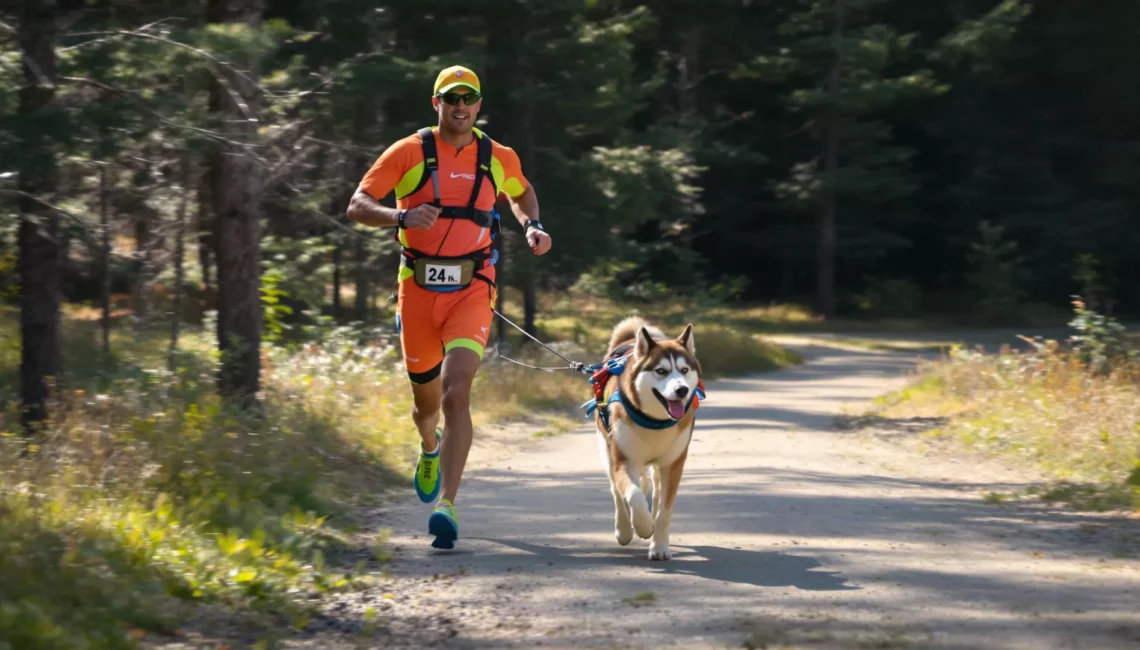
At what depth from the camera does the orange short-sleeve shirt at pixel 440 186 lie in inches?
293

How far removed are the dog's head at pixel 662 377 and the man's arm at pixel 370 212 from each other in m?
1.49

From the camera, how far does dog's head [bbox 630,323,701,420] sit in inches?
273

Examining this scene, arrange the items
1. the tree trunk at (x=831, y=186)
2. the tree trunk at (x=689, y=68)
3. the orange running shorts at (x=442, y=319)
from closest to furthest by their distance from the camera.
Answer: the orange running shorts at (x=442, y=319) → the tree trunk at (x=831, y=186) → the tree trunk at (x=689, y=68)

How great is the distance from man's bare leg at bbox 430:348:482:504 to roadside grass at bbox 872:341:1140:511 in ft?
13.9

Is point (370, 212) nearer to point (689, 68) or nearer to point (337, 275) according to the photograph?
point (337, 275)

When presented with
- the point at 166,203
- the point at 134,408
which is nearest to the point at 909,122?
the point at 166,203

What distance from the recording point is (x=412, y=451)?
1192 cm

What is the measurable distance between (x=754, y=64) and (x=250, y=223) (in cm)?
3796

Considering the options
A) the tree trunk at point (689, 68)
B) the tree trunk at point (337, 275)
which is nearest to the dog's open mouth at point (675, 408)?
the tree trunk at point (337, 275)

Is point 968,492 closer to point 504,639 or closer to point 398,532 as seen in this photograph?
point 398,532

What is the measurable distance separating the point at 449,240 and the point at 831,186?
4012 cm

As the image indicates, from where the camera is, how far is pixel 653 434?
7168 millimetres

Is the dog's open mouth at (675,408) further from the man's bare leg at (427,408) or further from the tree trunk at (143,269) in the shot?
the tree trunk at (143,269)

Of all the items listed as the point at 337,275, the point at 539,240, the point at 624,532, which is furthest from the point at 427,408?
the point at 337,275
